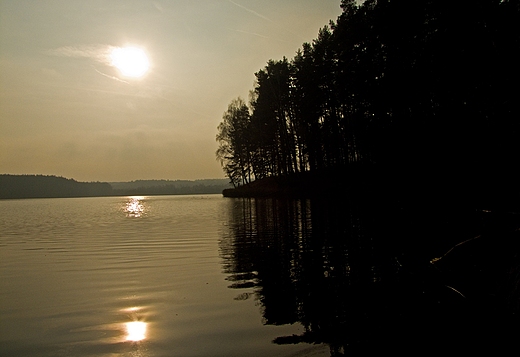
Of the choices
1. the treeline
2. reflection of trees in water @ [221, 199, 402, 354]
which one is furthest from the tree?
reflection of trees in water @ [221, 199, 402, 354]

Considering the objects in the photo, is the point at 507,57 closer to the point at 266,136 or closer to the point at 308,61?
the point at 308,61

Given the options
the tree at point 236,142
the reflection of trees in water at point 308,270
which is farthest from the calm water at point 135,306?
the tree at point 236,142

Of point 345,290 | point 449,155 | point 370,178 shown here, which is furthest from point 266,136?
point 345,290

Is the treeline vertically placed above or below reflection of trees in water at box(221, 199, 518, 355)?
above

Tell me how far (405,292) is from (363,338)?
265cm

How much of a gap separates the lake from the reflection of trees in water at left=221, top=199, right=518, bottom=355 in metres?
0.03

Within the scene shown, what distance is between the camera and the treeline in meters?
12.8

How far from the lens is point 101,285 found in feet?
32.5

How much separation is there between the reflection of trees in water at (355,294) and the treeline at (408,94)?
181 inches

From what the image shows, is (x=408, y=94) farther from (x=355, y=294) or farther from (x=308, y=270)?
(x=355, y=294)

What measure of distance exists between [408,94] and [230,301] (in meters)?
23.1

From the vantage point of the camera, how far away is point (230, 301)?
8133 mm

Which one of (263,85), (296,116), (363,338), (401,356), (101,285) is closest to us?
(401,356)

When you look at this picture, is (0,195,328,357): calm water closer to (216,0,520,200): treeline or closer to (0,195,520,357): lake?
(0,195,520,357): lake
